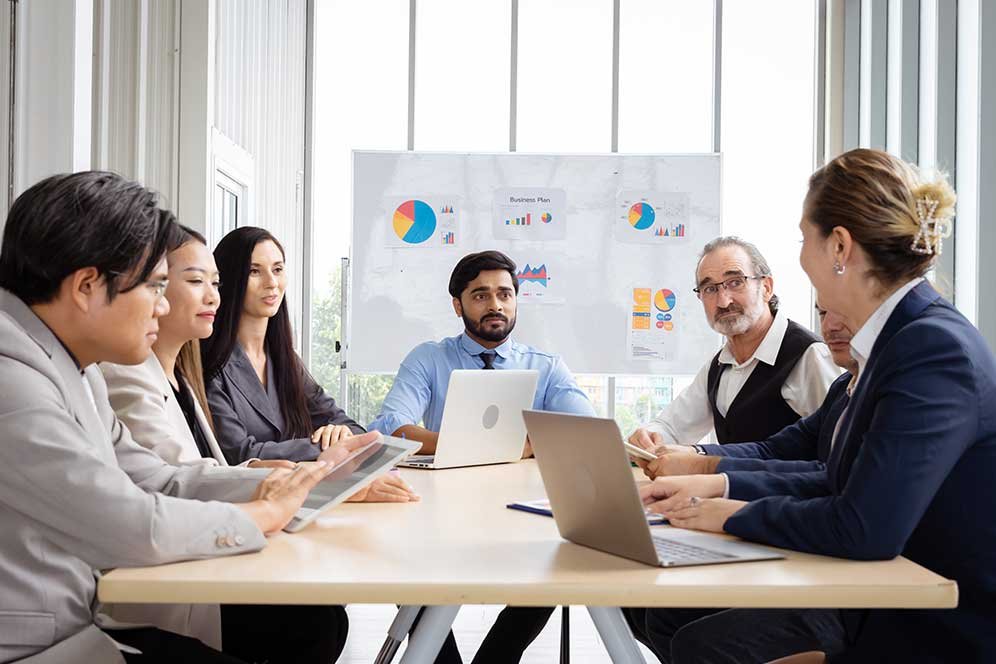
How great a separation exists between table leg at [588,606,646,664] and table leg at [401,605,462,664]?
280 mm

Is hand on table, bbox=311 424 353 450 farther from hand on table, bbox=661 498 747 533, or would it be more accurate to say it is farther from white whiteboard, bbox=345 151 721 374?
white whiteboard, bbox=345 151 721 374

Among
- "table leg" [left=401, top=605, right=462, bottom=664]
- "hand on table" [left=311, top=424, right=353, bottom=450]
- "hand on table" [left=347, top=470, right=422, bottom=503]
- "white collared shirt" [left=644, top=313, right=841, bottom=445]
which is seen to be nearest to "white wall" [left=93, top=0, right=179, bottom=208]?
"hand on table" [left=311, top=424, right=353, bottom=450]

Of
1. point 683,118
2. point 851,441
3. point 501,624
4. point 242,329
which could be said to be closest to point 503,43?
point 683,118

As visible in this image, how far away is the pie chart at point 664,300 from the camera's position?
20.4ft

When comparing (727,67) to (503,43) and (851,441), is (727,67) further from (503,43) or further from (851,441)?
(851,441)

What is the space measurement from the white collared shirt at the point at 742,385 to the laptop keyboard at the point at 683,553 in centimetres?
158

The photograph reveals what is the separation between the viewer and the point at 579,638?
13.3 feet

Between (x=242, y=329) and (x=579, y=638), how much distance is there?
1.84m

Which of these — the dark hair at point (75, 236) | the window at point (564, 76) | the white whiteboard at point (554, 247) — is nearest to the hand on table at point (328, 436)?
the dark hair at point (75, 236)

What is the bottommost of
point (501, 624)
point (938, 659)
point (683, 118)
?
point (501, 624)

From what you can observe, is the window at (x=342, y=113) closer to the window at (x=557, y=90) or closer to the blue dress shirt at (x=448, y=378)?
the window at (x=557, y=90)

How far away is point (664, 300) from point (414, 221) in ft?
5.23

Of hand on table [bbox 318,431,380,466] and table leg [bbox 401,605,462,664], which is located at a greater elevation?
hand on table [bbox 318,431,380,466]

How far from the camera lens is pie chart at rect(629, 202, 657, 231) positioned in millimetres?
6250
